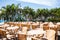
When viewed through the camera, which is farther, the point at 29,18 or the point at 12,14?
the point at 29,18

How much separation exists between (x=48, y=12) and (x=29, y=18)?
13.9 ft

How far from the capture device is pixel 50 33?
1660 millimetres

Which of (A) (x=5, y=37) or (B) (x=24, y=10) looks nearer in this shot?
(A) (x=5, y=37)

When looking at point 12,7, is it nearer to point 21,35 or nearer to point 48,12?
point 48,12

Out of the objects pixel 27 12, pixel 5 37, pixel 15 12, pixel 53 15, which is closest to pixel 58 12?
pixel 53 15

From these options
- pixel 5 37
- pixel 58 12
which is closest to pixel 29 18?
pixel 58 12

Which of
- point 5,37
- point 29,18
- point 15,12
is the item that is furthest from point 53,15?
point 5,37

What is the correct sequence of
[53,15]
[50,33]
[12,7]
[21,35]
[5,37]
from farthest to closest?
[53,15] → [12,7] → [5,37] → [21,35] → [50,33]

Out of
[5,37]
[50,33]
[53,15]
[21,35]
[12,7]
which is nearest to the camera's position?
[50,33]

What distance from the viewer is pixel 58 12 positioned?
30281 millimetres

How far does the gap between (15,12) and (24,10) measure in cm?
227

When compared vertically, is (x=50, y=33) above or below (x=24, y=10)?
above

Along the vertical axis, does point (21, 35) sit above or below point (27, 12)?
above

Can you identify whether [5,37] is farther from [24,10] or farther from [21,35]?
[24,10]
